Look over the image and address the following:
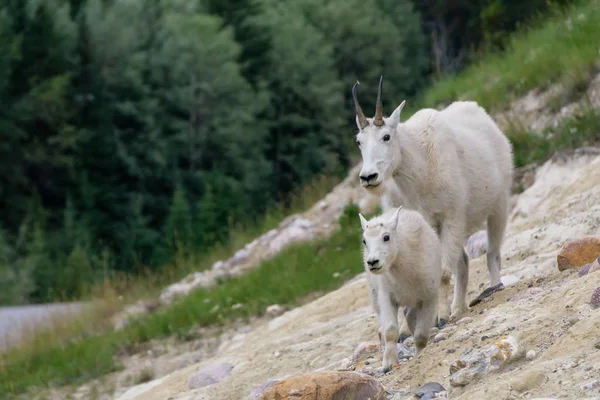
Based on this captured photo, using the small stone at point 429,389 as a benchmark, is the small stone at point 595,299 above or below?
above

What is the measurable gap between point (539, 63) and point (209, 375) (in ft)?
28.2

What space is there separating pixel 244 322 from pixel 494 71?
701 cm

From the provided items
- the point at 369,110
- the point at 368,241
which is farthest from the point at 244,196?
the point at 368,241

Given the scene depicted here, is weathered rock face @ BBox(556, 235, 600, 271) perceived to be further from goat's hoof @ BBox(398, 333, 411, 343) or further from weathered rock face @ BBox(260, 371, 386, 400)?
weathered rock face @ BBox(260, 371, 386, 400)

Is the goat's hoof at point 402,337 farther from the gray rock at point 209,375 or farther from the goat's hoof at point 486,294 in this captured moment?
the gray rock at point 209,375

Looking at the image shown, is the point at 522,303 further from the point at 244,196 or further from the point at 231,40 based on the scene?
the point at 231,40

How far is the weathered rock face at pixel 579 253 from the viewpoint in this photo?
25.3ft

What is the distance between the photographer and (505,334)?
6.34 metres

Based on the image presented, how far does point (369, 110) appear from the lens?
49.2m

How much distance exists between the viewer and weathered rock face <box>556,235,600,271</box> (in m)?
7.73

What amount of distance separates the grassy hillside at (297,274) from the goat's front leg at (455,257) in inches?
203

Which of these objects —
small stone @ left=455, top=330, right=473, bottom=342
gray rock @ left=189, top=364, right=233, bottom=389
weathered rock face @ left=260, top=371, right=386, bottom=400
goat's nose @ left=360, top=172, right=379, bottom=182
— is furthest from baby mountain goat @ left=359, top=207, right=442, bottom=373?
gray rock @ left=189, top=364, right=233, bottom=389

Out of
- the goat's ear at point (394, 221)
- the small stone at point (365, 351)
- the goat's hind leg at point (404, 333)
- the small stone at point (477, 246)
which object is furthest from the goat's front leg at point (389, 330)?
the small stone at point (477, 246)

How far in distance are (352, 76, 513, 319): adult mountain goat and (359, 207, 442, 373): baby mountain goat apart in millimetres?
435
